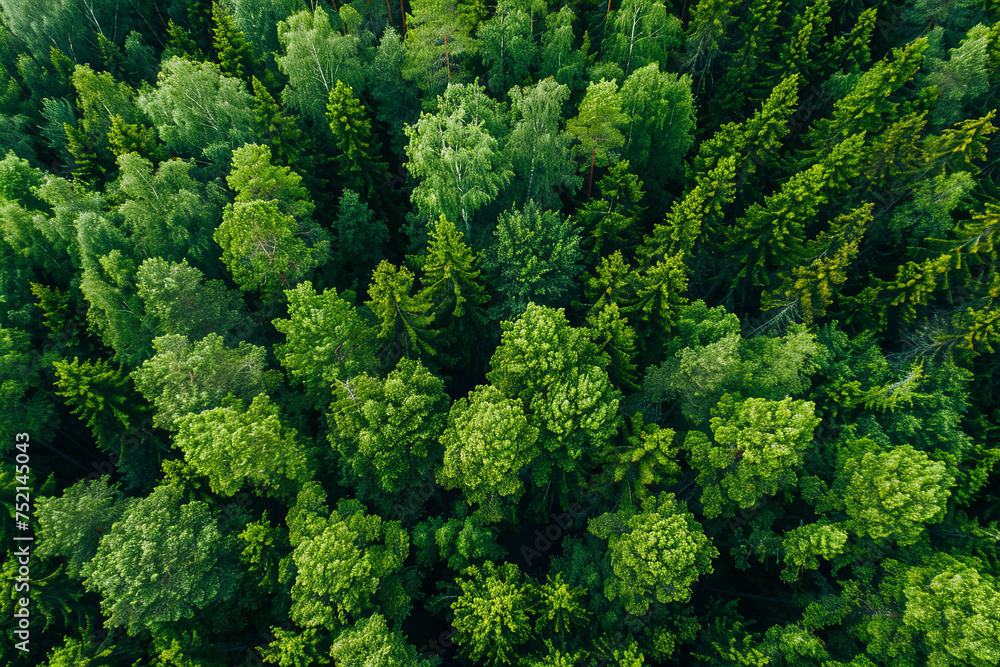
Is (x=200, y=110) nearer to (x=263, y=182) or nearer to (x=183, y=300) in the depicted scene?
(x=263, y=182)

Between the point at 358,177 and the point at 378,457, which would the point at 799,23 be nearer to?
the point at 358,177

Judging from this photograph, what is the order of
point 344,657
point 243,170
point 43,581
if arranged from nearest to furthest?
point 344,657, point 43,581, point 243,170

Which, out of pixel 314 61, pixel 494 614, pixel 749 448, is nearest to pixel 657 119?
pixel 749 448

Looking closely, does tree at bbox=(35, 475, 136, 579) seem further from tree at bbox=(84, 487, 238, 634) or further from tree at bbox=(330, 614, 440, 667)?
tree at bbox=(330, 614, 440, 667)

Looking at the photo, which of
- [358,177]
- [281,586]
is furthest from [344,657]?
[358,177]

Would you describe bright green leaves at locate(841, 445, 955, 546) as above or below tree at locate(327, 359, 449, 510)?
below

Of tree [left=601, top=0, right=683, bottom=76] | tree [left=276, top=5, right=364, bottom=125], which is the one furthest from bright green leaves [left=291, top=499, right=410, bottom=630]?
tree [left=601, top=0, right=683, bottom=76]

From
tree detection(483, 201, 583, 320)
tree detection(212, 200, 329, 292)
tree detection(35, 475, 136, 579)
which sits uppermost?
tree detection(212, 200, 329, 292)
